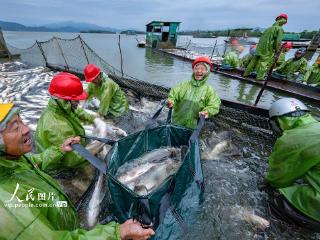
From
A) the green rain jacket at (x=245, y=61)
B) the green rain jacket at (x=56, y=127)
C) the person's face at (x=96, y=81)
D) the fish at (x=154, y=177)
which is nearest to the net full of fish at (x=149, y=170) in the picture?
the fish at (x=154, y=177)

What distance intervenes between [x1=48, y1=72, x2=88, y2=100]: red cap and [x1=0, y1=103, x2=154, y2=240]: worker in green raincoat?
5.00ft

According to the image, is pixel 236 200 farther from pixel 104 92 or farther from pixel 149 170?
pixel 104 92

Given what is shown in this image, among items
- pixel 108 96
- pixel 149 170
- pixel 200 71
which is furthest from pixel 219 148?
pixel 108 96

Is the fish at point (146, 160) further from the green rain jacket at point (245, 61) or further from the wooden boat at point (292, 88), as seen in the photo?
the green rain jacket at point (245, 61)

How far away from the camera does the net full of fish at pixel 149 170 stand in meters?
2.86

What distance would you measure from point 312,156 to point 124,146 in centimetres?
246

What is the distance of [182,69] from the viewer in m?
17.2

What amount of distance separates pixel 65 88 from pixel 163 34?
1195 inches

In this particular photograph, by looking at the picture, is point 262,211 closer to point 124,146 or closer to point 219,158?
point 219,158

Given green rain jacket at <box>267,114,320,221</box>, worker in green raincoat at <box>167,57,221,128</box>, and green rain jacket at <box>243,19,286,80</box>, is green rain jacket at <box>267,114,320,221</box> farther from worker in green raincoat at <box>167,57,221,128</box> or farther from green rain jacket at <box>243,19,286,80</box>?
green rain jacket at <box>243,19,286,80</box>

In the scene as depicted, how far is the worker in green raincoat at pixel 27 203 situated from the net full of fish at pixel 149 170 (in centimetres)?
101

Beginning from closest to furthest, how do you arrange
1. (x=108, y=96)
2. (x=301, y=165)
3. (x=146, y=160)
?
(x=301, y=165)
(x=146, y=160)
(x=108, y=96)

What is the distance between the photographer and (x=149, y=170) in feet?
10.0

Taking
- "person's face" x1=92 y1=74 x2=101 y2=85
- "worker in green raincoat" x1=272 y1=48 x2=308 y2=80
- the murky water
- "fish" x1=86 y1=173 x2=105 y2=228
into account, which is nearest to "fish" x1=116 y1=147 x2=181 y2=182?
"fish" x1=86 y1=173 x2=105 y2=228
